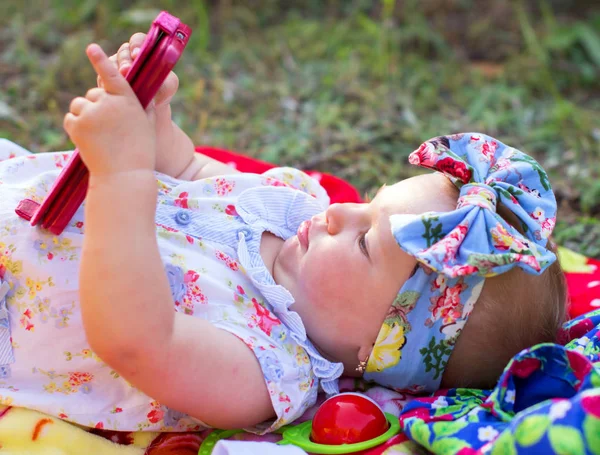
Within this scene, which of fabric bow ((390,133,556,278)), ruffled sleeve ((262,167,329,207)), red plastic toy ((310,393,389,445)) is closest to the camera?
fabric bow ((390,133,556,278))

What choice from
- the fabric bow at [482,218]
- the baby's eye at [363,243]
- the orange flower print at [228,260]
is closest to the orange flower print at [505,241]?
the fabric bow at [482,218]

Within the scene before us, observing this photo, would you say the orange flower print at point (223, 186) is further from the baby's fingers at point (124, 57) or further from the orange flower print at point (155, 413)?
the orange flower print at point (155, 413)

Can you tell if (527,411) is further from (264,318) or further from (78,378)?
(78,378)

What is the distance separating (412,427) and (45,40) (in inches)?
108

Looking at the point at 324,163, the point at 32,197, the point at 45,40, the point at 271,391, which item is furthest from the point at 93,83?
the point at 271,391

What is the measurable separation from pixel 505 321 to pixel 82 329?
2.75 feet

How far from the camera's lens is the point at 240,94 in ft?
10.9

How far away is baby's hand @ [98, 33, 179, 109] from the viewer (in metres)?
1.45

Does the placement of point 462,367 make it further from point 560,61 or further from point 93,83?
point 560,61

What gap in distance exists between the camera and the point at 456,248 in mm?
1365

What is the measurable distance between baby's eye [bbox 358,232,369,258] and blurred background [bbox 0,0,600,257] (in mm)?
1087

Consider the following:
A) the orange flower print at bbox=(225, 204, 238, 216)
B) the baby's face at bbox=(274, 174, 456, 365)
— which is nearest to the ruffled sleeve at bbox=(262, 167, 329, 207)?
the orange flower print at bbox=(225, 204, 238, 216)

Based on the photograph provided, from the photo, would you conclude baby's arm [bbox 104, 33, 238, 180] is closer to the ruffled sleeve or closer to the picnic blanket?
the ruffled sleeve

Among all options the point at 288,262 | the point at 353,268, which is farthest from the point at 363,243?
the point at 288,262
